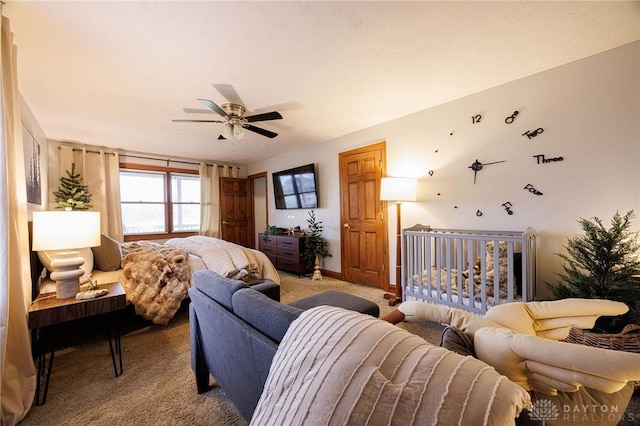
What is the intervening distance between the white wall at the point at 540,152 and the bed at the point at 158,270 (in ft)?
7.35

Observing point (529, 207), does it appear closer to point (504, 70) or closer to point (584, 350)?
point (504, 70)

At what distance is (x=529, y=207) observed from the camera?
235cm

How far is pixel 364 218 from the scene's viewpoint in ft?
12.4

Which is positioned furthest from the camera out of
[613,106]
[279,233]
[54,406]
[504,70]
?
[279,233]

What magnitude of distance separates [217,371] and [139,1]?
215 centimetres

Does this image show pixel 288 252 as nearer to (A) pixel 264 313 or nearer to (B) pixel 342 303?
(B) pixel 342 303

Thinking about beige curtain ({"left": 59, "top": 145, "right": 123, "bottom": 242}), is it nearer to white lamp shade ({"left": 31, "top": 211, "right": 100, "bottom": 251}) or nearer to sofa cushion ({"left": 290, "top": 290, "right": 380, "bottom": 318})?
white lamp shade ({"left": 31, "top": 211, "right": 100, "bottom": 251})

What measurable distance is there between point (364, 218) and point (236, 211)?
353 centimetres

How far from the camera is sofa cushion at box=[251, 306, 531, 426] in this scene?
47 centimetres

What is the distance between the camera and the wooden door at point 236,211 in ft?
19.1

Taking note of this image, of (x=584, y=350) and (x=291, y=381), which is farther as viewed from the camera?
(x=291, y=381)

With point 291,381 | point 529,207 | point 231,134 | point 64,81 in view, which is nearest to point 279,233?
point 231,134

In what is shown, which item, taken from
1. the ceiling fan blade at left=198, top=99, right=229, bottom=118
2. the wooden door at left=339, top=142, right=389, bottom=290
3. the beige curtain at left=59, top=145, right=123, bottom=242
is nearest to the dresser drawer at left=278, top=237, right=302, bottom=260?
the wooden door at left=339, top=142, right=389, bottom=290

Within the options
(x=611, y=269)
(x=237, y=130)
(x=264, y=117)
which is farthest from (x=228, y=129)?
(x=611, y=269)
